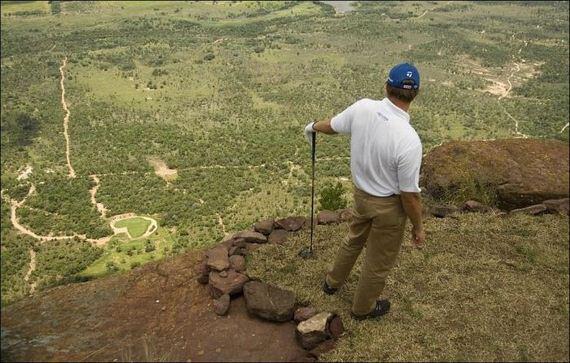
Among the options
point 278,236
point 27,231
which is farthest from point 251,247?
point 27,231

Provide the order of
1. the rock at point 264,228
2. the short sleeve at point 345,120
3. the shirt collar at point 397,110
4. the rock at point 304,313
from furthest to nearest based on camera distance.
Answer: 1. the rock at point 264,228
2. the rock at point 304,313
3. the short sleeve at point 345,120
4. the shirt collar at point 397,110

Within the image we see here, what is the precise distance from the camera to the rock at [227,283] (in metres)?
6.37

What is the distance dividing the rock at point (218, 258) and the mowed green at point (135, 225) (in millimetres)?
16035

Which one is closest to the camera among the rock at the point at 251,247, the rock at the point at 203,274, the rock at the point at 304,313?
the rock at the point at 304,313

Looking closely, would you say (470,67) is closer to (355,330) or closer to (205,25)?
(205,25)

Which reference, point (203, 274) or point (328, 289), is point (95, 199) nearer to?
point (203, 274)

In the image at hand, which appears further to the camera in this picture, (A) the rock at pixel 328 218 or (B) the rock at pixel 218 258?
(A) the rock at pixel 328 218

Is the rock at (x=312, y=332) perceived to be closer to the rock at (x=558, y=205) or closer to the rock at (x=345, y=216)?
the rock at (x=345, y=216)

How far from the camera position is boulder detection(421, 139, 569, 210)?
31.6ft

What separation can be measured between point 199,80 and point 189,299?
39.5 meters

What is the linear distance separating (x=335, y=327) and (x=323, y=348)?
30 centimetres

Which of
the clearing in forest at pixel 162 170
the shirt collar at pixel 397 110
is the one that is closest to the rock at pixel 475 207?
the shirt collar at pixel 397 110

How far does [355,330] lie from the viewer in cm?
582

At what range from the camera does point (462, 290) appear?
21.4 feet
